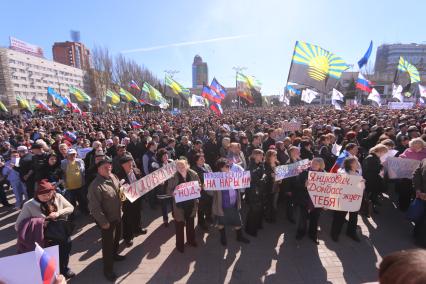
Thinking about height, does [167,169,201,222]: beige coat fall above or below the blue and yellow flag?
below

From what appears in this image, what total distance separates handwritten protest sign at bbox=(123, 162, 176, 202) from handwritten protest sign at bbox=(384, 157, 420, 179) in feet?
15.8

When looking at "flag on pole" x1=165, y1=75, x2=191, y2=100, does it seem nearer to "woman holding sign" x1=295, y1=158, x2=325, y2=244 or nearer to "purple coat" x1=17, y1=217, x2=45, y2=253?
"woman holding sign" x1=295, y1=158, x2=325, y2=244

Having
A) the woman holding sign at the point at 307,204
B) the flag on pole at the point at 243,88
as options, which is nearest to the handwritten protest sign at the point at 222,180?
the woman holding sign at the point at 307,204

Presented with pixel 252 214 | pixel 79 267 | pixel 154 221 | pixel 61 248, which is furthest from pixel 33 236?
pixel 252 214

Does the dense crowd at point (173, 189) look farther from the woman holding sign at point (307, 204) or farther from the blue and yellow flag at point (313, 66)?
the blue and yellow flag at point (313, 66)

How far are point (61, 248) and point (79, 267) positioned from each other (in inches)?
33.3

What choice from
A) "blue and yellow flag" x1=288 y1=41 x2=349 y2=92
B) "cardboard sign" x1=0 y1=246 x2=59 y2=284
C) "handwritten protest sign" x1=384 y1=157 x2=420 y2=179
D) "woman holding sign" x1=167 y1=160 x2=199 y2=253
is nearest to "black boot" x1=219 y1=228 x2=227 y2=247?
"woman holding sign" x1=167 y1=160 x2=199 y2=253

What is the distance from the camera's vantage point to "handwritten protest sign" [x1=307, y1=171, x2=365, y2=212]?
4.61 metres

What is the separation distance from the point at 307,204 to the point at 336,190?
0.58 metres

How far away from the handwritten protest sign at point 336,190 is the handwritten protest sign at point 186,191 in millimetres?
2091

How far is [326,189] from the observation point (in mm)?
4691

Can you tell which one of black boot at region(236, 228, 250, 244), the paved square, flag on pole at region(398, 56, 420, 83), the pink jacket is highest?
flag on pole at region(398, 56, 420, 83)

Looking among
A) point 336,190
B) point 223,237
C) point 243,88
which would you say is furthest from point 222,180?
point 243,88

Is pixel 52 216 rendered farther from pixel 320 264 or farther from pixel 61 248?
pixel 320 264
